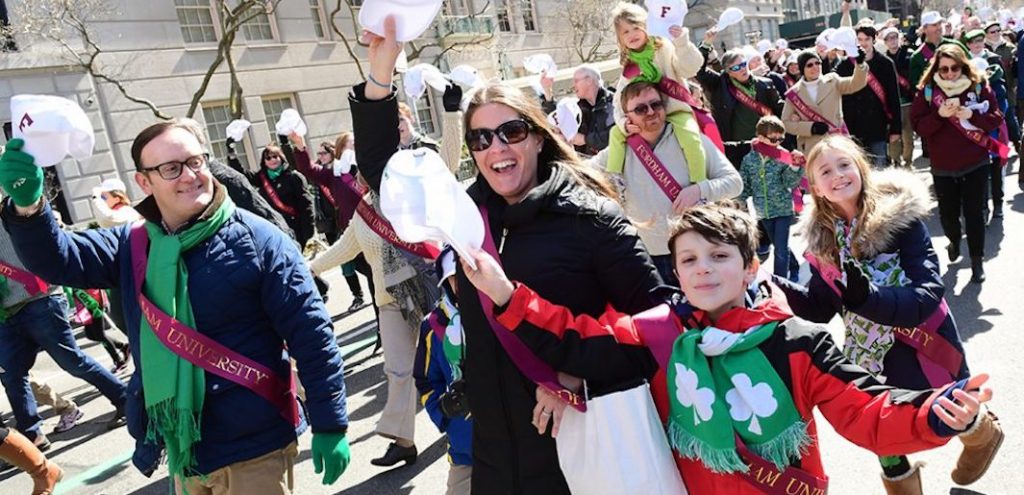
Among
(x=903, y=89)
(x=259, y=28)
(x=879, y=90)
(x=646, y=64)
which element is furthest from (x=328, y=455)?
(x=259, y=28)

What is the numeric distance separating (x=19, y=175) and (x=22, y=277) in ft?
10.9

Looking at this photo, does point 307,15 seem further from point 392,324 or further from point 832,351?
point 832,351

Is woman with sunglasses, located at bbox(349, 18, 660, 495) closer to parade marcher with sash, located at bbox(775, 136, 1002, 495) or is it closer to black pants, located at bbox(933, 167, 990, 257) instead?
parade marcher with sash, located at bbox(775, 136, 1002, 495)

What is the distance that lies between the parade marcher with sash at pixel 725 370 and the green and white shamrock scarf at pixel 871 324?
3.40 ft

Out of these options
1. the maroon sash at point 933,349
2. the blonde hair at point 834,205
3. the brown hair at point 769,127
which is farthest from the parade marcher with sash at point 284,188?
the maroon sash at point 933,349

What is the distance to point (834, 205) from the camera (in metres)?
3.16

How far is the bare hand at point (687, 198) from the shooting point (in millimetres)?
3822

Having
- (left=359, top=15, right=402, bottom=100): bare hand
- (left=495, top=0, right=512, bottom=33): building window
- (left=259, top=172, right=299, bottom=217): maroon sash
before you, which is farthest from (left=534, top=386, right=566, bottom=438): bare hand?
(left=495, top=0, right=512, bottom=33): building window

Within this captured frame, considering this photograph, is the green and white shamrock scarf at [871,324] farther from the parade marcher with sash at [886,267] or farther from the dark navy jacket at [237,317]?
the dark navy jacket at [237,317]

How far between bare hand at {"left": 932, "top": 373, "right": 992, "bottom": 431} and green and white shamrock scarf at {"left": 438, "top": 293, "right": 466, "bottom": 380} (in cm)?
139

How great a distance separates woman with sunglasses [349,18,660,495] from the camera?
209 centimetres

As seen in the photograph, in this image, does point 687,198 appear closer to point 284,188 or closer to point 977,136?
point 977,136

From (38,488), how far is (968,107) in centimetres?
667

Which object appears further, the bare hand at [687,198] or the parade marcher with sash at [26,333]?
the parade marcher with sash at [26,333]
